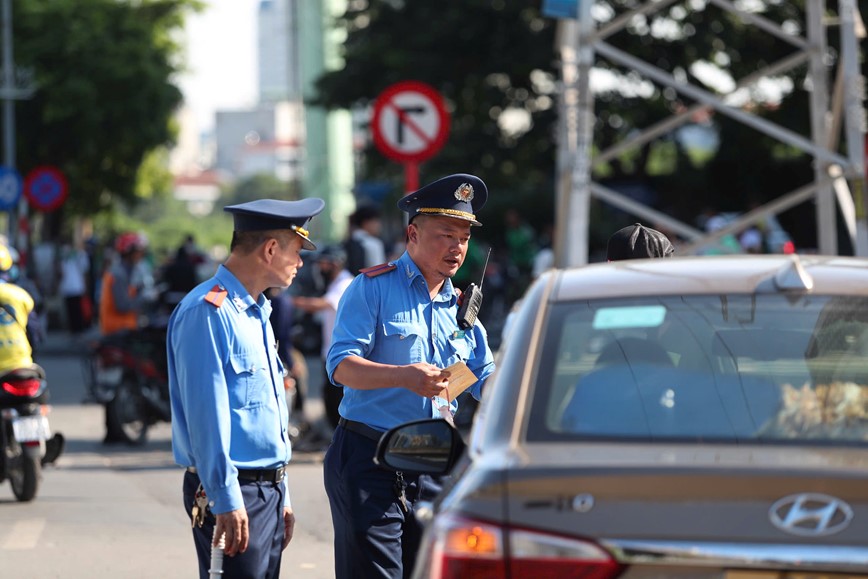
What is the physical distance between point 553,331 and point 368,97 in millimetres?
27506

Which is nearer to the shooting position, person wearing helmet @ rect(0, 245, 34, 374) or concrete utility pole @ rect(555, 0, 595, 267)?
person wearing helmet @ rect(0, 245, 34, 374)

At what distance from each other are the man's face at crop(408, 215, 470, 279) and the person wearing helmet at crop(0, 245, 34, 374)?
5.37m

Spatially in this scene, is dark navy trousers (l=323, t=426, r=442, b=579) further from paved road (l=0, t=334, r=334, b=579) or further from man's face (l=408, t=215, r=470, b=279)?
paved road (l=0, t=334, r=334, b=579)

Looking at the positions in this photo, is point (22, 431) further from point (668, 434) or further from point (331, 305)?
point (668, 434)

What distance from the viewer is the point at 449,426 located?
12.9 ft

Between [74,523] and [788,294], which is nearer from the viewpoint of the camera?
[788,294]

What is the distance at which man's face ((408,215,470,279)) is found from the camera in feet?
17.0

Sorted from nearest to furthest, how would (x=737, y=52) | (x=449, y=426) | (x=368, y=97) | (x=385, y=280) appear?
(x=449, y=426) → (x=385, y=280) → (x=737, y=52) → (x=368, y=97)

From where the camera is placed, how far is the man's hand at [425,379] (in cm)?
475

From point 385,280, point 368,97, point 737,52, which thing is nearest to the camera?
point 385,280

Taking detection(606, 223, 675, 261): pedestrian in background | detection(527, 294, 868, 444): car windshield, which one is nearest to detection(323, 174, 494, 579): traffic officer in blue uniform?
detection(606, 223, 675, 261): pedestrian in background

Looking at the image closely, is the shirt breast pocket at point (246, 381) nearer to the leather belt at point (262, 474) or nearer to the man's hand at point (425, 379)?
the leather belt at point (262, 474)

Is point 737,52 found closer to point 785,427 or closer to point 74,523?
point 74,523

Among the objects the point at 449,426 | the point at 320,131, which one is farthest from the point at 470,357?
the point at 320,131
